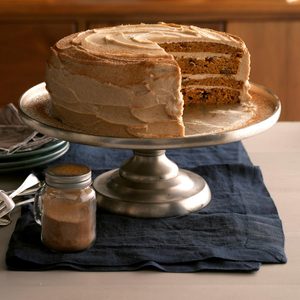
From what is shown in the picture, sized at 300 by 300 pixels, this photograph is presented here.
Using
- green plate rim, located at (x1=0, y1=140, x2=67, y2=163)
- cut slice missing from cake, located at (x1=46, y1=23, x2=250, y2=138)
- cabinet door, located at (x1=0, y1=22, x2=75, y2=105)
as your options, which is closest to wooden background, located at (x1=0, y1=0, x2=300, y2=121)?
cabinet door, located at (x1=0, y1=22, x2=75, y2=105)

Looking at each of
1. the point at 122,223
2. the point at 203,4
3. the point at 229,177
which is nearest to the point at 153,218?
the point at 122,223

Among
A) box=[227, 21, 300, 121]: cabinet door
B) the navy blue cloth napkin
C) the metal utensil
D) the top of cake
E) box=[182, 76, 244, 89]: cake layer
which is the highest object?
the top of cake

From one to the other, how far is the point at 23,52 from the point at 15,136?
136 centimetres

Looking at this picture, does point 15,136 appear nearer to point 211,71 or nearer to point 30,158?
point 30,158

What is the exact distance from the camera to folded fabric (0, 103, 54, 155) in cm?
166

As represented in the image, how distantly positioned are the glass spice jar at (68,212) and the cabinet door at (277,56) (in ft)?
6.18

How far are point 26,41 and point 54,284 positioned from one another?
1.98 meters

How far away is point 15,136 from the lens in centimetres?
175

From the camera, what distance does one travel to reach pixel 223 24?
3.04m

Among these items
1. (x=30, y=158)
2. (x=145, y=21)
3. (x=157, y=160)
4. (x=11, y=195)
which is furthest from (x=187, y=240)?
(x=145, y=21)

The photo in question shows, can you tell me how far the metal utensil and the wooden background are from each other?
1538 mm

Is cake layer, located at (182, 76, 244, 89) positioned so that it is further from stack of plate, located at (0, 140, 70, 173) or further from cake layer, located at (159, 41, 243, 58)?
stack of plate, located at (0, 140, 70, 173)

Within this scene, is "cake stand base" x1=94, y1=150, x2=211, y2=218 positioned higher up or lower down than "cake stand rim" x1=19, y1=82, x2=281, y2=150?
lower down

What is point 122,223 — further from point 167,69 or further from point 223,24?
point 223,24
